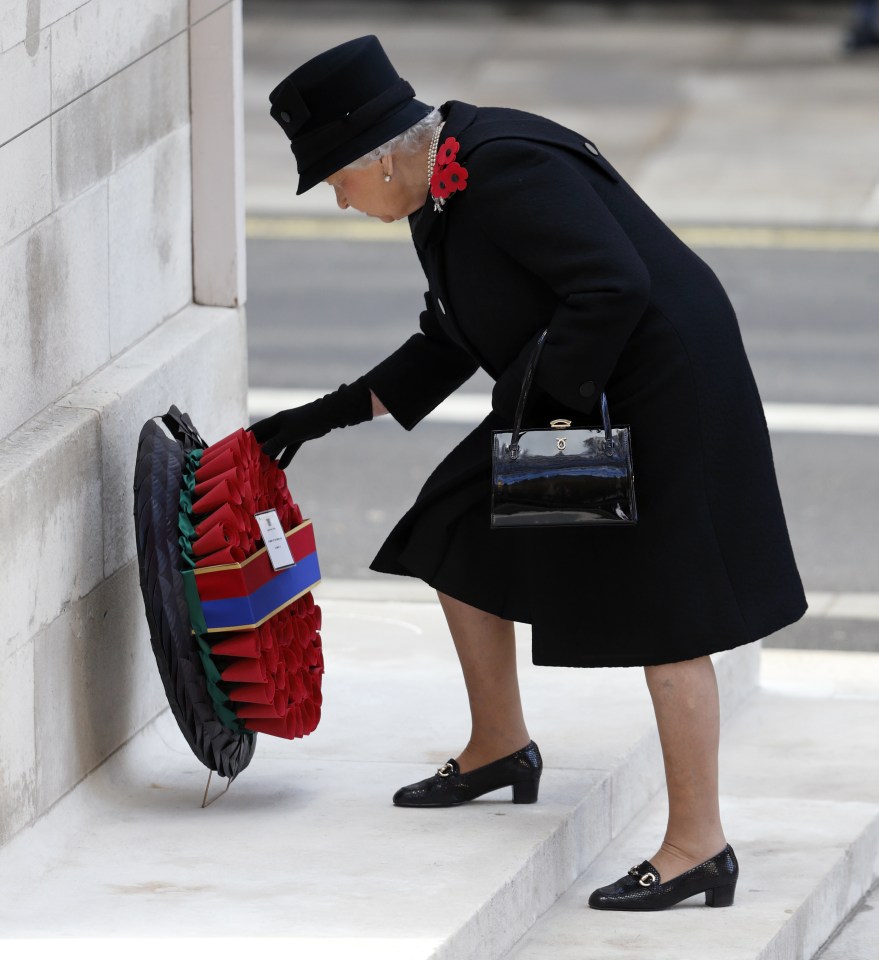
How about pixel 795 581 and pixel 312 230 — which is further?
pixel 312 230

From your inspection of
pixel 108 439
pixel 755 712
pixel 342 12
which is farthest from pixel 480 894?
pixel 342 12

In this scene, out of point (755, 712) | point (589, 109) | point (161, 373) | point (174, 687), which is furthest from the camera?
point (589, 109)

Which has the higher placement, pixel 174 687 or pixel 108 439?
pixel 108 439

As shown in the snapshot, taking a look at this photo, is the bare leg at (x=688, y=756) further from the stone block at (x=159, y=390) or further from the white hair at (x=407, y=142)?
the stone block at (x=159, y=390)

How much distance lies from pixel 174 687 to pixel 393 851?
20.7 inches

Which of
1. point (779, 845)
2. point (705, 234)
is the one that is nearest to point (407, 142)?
point (779, 845)

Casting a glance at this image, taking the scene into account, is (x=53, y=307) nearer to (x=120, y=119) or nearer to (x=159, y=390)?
(x=159, y=390)

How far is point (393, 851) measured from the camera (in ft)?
13.5

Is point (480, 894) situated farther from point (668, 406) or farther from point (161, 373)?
point (161, 373)

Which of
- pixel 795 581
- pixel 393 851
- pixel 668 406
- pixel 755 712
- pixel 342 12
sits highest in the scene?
pixel 668 406

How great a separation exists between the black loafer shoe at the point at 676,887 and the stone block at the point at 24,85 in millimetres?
1797

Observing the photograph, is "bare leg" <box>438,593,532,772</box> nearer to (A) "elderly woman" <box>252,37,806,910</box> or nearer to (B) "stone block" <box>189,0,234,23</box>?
(A) "elderly woman" <box>252,37,806,910</box>

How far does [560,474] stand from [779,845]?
115cm

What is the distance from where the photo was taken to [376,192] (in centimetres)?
402
